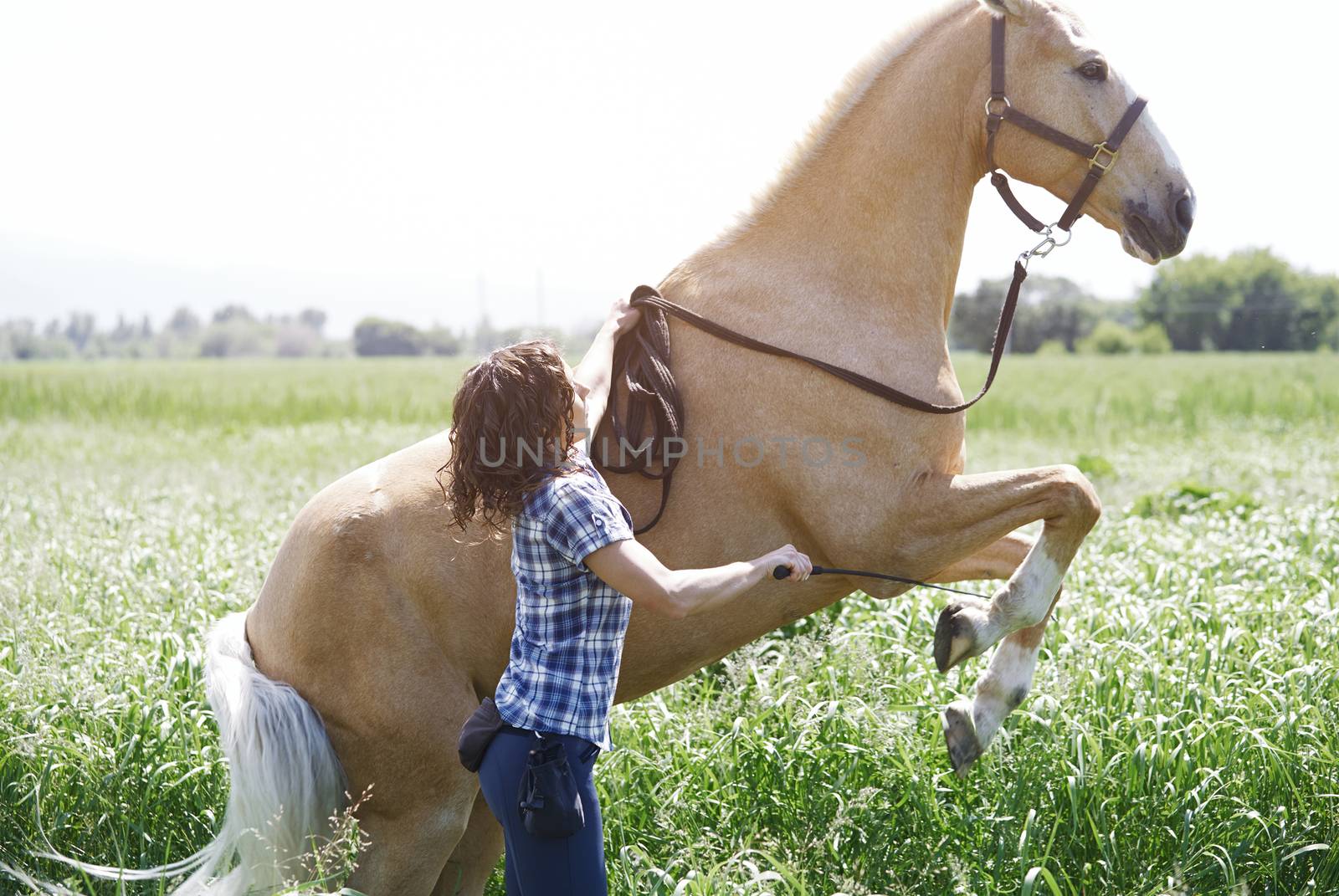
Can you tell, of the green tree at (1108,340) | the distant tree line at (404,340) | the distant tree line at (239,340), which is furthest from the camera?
the distant tree line at (404,340)

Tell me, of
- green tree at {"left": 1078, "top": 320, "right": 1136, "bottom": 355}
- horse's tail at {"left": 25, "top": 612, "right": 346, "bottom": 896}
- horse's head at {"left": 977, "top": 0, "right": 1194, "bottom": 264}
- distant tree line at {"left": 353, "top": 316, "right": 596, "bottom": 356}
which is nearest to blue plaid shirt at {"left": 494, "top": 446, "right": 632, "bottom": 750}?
horse's tail at {"left": 25, "top": 612, "right": 346, "bottom": 896}

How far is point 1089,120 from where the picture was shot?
3650mm

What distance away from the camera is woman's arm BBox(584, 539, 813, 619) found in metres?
2.59

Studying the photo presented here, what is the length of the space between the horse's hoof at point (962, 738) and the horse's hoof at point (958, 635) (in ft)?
0.49

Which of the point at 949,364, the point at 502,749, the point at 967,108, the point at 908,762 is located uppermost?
the point at 967,108

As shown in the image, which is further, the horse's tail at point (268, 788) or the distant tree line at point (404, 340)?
the distant tree line at point (404, 340)

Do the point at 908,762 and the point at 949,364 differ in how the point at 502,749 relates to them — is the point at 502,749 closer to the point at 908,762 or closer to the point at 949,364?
the point at 908,762

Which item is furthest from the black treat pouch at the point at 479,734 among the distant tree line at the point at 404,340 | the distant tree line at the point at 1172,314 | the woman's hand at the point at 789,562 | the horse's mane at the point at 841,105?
the distant tree line at the point at 404,340

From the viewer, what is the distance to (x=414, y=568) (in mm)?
3262

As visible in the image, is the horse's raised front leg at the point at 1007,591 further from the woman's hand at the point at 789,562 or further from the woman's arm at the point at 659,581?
the woman's arm at the point at 659,581

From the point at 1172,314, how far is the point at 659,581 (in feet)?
198

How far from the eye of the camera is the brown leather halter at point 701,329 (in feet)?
11.1

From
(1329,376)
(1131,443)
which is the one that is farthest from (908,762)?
(1329,376)

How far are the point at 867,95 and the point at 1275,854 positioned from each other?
303cm
